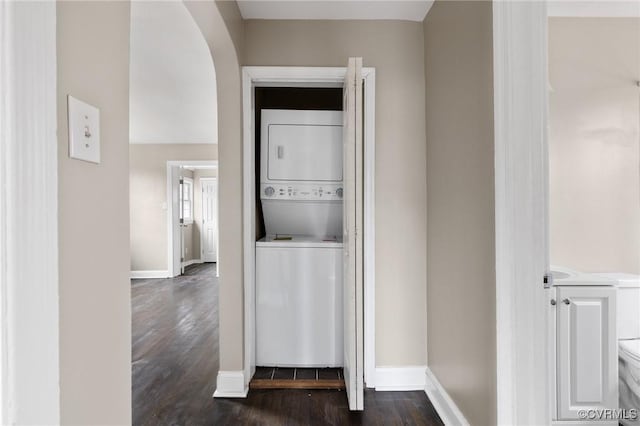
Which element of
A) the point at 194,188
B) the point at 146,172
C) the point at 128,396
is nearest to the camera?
the point at 128,396

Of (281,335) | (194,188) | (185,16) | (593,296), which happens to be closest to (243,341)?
(281,335)

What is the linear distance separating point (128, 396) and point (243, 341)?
1.34 meters

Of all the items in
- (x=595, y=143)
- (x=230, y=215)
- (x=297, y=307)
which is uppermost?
(x=595, y=143)

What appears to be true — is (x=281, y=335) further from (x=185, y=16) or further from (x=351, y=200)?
(x=185, y=16)

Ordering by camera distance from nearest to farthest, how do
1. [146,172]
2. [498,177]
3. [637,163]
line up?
[498,177] → [637,163] → [146,172]

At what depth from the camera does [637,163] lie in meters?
2.22

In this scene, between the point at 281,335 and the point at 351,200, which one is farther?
the point at 281,335

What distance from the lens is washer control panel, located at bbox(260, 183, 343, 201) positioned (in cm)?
269

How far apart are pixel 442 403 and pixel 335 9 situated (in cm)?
243

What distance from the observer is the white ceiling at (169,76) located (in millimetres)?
2373

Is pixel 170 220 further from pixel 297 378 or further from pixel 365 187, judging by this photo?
pixel 365 187

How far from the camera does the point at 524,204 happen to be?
4.35ft

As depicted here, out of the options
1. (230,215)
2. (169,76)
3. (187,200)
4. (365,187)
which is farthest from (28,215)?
(187,200)

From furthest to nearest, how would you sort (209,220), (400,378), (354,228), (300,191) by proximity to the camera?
1. (209,220)
2. (300,191)
3. (400,378)
4. (354,228)
